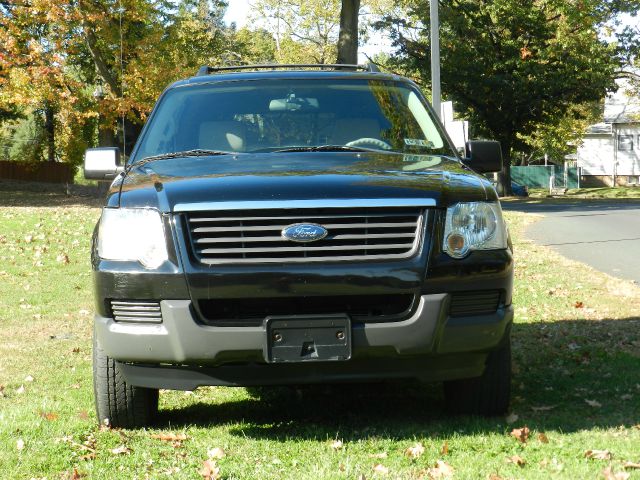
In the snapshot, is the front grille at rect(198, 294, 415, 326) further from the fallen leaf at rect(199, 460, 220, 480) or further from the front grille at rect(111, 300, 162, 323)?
the fallen leaf at rect(199, 460, 220, 480)

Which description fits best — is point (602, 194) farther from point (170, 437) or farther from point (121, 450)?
point (121, 450)

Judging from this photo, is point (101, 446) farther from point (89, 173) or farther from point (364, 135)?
point (364, 135)

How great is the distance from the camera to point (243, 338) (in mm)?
4418

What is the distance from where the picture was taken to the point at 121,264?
4559 mm

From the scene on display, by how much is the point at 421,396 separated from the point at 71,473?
7.73 ft

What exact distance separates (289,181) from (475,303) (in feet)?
3.39

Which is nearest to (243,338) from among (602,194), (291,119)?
(291,119)

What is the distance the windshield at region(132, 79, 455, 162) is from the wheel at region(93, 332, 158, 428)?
130 centimetres

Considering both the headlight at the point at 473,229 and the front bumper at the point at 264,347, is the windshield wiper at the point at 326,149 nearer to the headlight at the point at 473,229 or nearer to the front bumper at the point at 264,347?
the headlight at the point at 473,229

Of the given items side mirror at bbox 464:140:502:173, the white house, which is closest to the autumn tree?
the white house

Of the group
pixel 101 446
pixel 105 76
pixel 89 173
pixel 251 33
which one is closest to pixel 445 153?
pixel 89 173

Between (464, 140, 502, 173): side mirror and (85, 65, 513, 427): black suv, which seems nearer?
(85, 65, 513, 427): black suv

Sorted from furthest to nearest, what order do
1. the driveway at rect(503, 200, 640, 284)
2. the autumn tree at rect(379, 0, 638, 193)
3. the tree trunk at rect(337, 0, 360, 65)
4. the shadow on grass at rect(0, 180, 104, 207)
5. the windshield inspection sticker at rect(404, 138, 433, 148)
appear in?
1. the autumn tree at rect(379, 0, 638, 193)
2. the shadow on grass at rect(0, 180, 104, 207)
3. the tree trunk at rect(337, 0, 360, 65)
4. the driveway at rect(503, 200, 640, 284)
5. the windshield inspection sticker at rect(404, 138, 433, 148)

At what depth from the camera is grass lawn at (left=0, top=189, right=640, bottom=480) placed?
4449 millimetres
